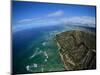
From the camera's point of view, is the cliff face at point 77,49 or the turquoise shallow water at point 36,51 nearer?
the turquoise shallow water at point 36,51

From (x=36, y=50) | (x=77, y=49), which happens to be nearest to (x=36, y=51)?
(x=36, y=50)

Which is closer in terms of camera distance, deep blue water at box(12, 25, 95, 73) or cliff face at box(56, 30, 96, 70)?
deep blue water at box(12, 25, 95, 73)

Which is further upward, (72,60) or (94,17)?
(94,17)

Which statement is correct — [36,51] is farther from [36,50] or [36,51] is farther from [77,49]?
[77,49]

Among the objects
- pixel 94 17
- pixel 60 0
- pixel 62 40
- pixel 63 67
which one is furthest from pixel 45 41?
pixel 94 17

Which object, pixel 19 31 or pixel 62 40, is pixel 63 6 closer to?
pixel 62 40
